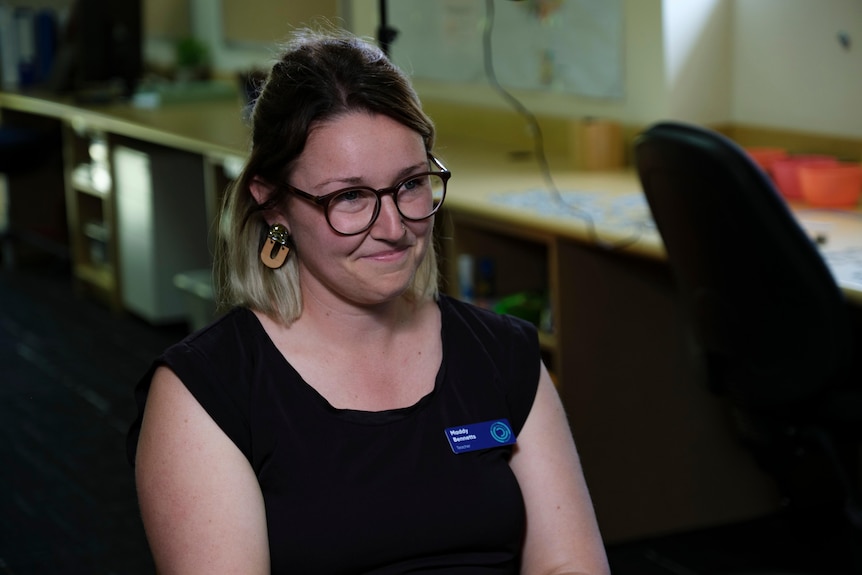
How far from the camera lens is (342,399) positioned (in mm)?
1394

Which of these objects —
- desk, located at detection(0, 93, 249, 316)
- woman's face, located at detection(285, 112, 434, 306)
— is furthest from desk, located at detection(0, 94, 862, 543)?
desk, located at detection(0, 93, 249, 316)

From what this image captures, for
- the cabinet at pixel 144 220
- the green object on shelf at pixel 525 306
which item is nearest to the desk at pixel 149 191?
the cabinet at pixel 144 220

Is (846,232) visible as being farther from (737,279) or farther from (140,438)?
(140,438)

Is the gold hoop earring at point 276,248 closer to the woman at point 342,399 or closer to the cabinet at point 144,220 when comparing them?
the woman at point 342,399

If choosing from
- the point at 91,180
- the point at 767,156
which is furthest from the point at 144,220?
the point at 767,156

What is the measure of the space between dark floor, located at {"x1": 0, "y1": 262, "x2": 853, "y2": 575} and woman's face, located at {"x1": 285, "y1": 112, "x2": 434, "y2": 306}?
4.82 feet

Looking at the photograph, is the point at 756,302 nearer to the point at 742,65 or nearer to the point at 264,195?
the point at 264,195

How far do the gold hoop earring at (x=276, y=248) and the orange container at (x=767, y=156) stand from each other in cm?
168

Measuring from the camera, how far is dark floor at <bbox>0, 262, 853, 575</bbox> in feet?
8.95

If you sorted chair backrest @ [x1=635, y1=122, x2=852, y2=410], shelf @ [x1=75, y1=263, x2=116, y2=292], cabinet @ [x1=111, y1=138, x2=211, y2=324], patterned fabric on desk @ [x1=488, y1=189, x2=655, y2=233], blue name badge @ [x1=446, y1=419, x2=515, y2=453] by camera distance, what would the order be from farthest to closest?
shelf @ [x1=75, y1=263, x2=116, y2=292] → cabinet @ [x1=111, y1=138, x2=211, y2=324] → patterned fabric on desk @ [x1=488, y1=189, x2=655, y2=233] → chair backrest @ [x1=635, y1=122, x2=852, y2=410] → blue name badge @ [x1=446, y1=419, x2=515, y2=453]

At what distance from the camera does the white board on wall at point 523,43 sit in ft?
11.0

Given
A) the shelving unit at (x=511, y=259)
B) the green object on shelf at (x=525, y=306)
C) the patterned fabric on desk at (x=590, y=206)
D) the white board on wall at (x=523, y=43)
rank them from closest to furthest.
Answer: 1. the patterned fabric on desk at (x=590, y=206)
2. the shelving unit at (x=511, y=259)
3. the green object on shelf at (x=525, y=306)
4. the white board on wall at (x=523, y=43)

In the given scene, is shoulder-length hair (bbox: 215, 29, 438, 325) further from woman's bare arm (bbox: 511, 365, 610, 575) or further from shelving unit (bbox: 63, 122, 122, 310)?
shelving unit (bbox: 63, 122, 122, 310)

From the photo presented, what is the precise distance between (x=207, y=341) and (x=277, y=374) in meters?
0.08
